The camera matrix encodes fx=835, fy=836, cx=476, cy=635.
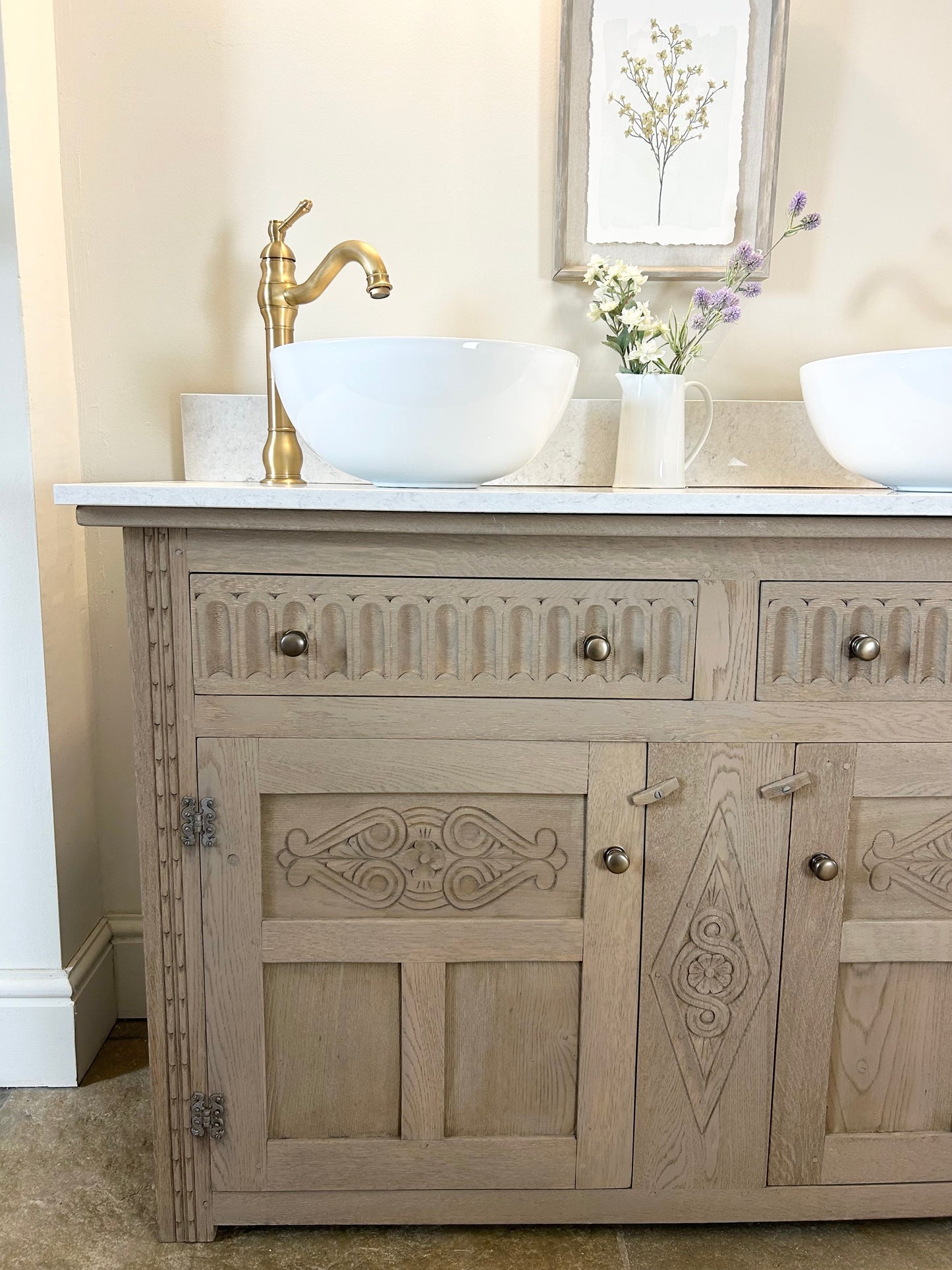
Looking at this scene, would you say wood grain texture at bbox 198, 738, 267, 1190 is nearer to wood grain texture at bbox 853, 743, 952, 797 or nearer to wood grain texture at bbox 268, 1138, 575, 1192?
wood grain texture at bbox 268, 1138, 575, 1192

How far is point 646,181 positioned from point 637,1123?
49.0 inches

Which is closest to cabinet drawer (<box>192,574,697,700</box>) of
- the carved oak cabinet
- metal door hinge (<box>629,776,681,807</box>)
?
the carved oak cabinet

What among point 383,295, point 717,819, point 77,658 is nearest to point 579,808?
point 717,819

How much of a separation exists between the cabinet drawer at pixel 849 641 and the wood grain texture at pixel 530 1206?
0.58 m

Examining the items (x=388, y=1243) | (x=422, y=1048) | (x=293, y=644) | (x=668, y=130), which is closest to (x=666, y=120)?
(x=668, y=130)

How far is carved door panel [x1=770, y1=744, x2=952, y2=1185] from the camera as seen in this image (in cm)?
89

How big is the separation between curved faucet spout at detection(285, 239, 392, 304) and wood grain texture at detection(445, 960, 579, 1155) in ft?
2.56

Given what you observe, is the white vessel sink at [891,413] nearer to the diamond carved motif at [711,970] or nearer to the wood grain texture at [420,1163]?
the diamond carved motif at [711,970]

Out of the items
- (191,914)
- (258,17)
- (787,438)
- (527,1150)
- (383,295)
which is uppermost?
(258,17)

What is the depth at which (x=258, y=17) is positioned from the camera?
1.19m

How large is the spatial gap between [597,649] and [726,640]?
138 mm

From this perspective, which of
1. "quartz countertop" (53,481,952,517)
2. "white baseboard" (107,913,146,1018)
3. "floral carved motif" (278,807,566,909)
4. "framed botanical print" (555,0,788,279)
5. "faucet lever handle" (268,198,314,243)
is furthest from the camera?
"white baseboard" (107,913,146,1018)

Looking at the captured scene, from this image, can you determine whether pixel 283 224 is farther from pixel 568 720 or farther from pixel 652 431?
pixel 568 720

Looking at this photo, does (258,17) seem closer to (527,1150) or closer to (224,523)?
(224,523)
